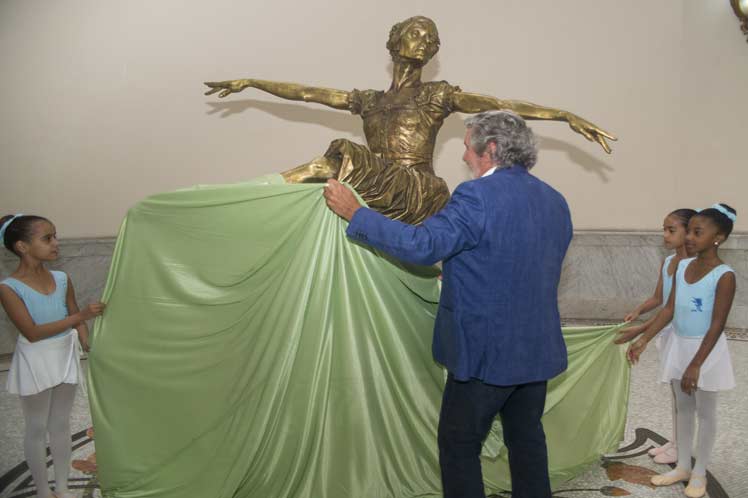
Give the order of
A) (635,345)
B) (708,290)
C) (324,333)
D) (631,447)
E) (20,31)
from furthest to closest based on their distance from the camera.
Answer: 1. (20,31)
2. (631,447)
3. (635,345)
4. (708,290)
5. (324,333)

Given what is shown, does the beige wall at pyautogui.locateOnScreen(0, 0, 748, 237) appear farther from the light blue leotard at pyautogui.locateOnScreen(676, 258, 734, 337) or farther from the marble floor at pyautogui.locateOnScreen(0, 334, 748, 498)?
the light blue leotard at pyautogui.locateOnScreen(676, 258, 734, 337)

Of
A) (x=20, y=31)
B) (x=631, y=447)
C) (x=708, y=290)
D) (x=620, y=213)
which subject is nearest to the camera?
(x=708, y=290)

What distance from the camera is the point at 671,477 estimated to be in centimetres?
258

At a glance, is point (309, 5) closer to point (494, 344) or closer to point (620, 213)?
point (620, 213)

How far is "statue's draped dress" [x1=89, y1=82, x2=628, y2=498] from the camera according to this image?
2195mm

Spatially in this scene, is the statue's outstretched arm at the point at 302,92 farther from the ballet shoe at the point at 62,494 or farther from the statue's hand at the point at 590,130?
the ballet shoe at the point at 62,494

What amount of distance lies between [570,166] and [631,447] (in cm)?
304

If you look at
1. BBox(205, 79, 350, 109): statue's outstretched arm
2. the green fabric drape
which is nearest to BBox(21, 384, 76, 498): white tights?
the green fabric drape

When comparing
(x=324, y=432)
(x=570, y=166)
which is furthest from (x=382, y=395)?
(x=570, y=166)

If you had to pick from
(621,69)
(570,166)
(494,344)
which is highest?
(621,69)

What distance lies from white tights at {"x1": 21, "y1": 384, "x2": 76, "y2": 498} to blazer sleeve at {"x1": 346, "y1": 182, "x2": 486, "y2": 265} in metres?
1.39

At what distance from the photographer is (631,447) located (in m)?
2.97

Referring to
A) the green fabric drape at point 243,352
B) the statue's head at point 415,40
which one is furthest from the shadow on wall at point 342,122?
the green fabric drape at point 243,352

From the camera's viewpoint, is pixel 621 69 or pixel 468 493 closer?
pixel 468 493
